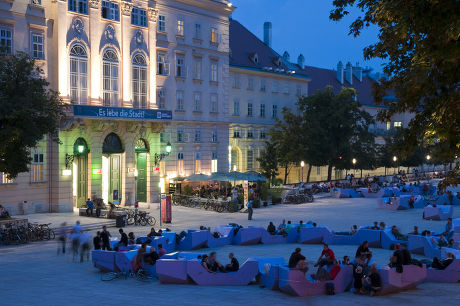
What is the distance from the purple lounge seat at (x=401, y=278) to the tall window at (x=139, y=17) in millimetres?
31164

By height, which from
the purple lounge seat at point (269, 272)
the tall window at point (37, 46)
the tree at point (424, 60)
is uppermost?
the tall window at point (37, 46)

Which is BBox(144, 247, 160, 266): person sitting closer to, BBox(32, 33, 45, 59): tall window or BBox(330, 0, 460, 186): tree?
BBox(330, 0, 460, 186): tree

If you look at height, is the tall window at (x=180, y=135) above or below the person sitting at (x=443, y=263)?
above

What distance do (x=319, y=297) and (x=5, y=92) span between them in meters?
18.4

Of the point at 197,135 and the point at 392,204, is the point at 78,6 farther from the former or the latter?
the point at 392,204

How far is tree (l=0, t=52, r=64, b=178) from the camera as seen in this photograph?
27562 mm

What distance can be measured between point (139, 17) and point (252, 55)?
22.8 meters

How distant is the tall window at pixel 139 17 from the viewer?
144 ft

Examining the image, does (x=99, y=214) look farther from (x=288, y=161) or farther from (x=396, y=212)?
(x=288, y=161)

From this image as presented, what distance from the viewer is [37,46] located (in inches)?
1479

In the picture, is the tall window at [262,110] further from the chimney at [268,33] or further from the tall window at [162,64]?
the tall window at [162,64]

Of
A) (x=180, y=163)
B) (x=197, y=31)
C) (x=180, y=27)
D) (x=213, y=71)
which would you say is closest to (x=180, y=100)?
(x=213, y=71)

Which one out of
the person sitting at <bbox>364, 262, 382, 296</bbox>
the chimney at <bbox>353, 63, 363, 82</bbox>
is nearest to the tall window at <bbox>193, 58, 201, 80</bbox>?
the person sitting at <bbox>364, 262, 382, 296</bbox>

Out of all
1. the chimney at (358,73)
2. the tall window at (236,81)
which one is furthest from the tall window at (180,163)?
the chimney at (358,73)
